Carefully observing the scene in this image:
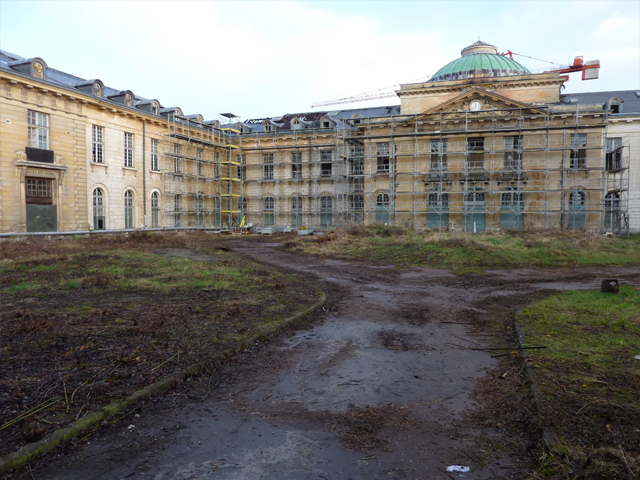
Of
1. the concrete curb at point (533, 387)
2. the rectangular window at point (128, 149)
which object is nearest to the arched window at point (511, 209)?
the concrete curb at point (533, 387)

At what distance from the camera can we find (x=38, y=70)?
2572 cm

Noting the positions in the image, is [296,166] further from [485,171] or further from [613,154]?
[613,154]

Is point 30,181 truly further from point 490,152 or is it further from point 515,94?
point 515,94

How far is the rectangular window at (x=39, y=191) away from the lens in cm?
2570

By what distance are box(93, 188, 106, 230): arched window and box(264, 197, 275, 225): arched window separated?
15.1 m

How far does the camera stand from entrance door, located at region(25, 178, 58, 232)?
25.6 m

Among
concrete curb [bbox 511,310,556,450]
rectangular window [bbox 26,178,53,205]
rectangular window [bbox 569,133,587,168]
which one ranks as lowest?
concrete curb [bbox 511,310,556,450]

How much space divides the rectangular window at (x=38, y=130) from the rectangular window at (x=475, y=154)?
93.3ft

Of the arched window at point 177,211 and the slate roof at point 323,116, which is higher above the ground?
the slate roof at point 323,116

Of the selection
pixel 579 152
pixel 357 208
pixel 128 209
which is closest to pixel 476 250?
pixel 357 208

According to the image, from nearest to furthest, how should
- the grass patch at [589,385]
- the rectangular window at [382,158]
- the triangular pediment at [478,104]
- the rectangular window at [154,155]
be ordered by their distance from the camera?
the grass patch at [589,385] → the triangular pediment at [478,104] → the rectangular window at [154,155] → the rectangular window at [382,158]

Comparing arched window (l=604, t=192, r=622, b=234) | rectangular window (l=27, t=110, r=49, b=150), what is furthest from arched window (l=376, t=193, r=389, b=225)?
rectangular window (l=27, t=110, r=49, b=150)

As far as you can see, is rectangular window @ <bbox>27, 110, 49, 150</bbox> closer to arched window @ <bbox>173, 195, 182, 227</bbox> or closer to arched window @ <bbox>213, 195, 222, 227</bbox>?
arched window @ <bbox>173, 195, 182, 227</bbox>

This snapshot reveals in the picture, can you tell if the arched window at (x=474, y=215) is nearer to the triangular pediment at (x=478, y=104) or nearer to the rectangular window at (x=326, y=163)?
the triangular pediment at (x=478, y=104)
